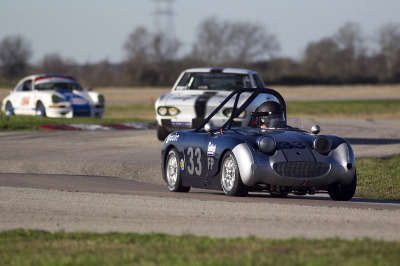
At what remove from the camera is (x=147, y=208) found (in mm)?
8383

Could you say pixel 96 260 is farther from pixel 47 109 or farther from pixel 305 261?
pixel 47 109

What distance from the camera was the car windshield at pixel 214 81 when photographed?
61.5ft

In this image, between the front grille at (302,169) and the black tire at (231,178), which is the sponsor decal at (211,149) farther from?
the front grille at (302,169)

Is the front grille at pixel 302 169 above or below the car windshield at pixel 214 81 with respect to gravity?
below

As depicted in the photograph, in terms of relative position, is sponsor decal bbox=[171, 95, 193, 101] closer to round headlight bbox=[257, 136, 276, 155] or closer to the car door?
the car door

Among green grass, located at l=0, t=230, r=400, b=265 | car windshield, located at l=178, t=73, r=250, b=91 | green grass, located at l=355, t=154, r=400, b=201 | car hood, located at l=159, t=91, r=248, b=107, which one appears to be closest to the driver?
green grass, located at l=355, t=154, r=400, b=201

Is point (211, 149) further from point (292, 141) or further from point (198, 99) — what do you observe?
point (198, 99)

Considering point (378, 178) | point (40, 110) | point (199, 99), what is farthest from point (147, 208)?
point (40, 110)

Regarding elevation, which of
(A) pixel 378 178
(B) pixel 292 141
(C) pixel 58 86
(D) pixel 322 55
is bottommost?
(A) pixel 378 178

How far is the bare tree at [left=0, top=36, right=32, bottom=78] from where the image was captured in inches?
4304

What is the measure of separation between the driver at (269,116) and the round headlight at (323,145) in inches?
34.1

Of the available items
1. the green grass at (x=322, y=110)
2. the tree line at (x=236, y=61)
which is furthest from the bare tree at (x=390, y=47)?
the green grass at (x=322, y=110)

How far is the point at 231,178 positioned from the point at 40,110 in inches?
702

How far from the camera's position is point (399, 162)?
49.2 feet
